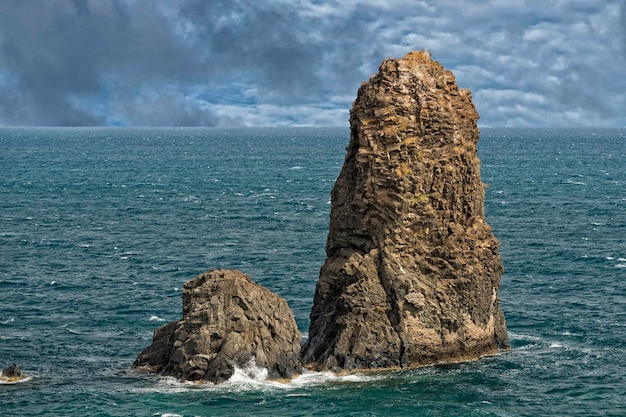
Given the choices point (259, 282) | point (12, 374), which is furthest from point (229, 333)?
point (259, 282)

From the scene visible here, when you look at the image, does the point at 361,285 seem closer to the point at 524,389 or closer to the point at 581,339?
the point at 524,389

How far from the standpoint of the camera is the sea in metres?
57.5

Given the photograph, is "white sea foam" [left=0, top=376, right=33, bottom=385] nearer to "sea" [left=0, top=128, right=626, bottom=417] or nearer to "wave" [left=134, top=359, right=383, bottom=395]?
"sea" [left=0, top=128, right=626, bottom=417]

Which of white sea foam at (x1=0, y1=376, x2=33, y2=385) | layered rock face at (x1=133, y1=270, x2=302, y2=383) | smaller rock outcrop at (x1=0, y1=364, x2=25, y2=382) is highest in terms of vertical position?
layered rock face at (x1=133, y1=270, x2=302, y2=383)

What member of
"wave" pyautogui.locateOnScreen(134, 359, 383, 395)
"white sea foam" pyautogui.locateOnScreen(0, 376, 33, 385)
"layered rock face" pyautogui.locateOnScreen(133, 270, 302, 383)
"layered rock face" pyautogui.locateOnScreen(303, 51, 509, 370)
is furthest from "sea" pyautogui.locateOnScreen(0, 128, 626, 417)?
"layered rock face" pyautogui.locateOnScreen(303, 51, 509, 370)

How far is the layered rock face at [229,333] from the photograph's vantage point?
60219mm

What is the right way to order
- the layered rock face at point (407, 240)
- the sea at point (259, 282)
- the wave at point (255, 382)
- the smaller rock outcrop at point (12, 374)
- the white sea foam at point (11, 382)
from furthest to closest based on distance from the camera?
the layered rock face at point (407, 240) → the smaller rock outcrop at point (12, 374) → the white sea foam at point (11, 382) → the wave at point (255, 382) → the sea at point (259, 282)

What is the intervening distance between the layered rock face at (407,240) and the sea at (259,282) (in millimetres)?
2095

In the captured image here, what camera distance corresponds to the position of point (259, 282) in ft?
294

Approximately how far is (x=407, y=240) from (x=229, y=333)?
1325 cm

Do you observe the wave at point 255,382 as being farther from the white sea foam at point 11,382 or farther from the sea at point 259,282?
the white sea foam at point 11,382

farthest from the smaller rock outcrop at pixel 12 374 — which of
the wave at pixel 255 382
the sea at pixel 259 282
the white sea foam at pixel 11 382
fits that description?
the wave at pixel 255 382

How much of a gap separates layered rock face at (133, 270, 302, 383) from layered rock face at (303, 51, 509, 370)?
3.36 m

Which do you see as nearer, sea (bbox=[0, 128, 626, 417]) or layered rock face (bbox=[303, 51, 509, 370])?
sea (bbox=[0, 128, 626, 417])
